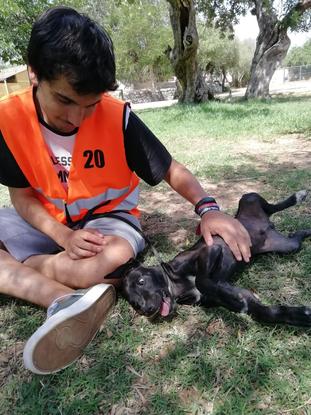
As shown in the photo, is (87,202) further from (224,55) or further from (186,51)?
(224,55)

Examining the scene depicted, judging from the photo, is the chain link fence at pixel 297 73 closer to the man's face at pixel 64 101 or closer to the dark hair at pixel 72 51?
the man's face at pixel 64 101

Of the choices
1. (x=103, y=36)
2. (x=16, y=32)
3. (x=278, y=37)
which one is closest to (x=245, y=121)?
(x=103, y=36)

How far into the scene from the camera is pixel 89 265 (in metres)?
2.19

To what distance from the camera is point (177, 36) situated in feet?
43.3

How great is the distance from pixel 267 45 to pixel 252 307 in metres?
16.5

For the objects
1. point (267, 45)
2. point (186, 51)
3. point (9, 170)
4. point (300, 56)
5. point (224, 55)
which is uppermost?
point (186, 51)

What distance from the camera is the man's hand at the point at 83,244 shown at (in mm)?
2076

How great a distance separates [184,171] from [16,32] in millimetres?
17967

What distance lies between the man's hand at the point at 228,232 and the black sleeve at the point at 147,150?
439 millimetres

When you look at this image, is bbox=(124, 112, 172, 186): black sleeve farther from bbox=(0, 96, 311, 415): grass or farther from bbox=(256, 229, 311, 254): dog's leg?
bbox=(256, 229, 311, 254): dog's leg

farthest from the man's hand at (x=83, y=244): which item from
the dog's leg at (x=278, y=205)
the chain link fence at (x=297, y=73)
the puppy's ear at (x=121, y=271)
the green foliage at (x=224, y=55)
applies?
the chain link fence at (x=297, y=73)

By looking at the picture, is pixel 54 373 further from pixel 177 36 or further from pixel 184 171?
pixel 177 36

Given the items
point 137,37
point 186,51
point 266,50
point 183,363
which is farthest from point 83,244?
point 137,37

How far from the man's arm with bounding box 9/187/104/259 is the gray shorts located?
9cm
